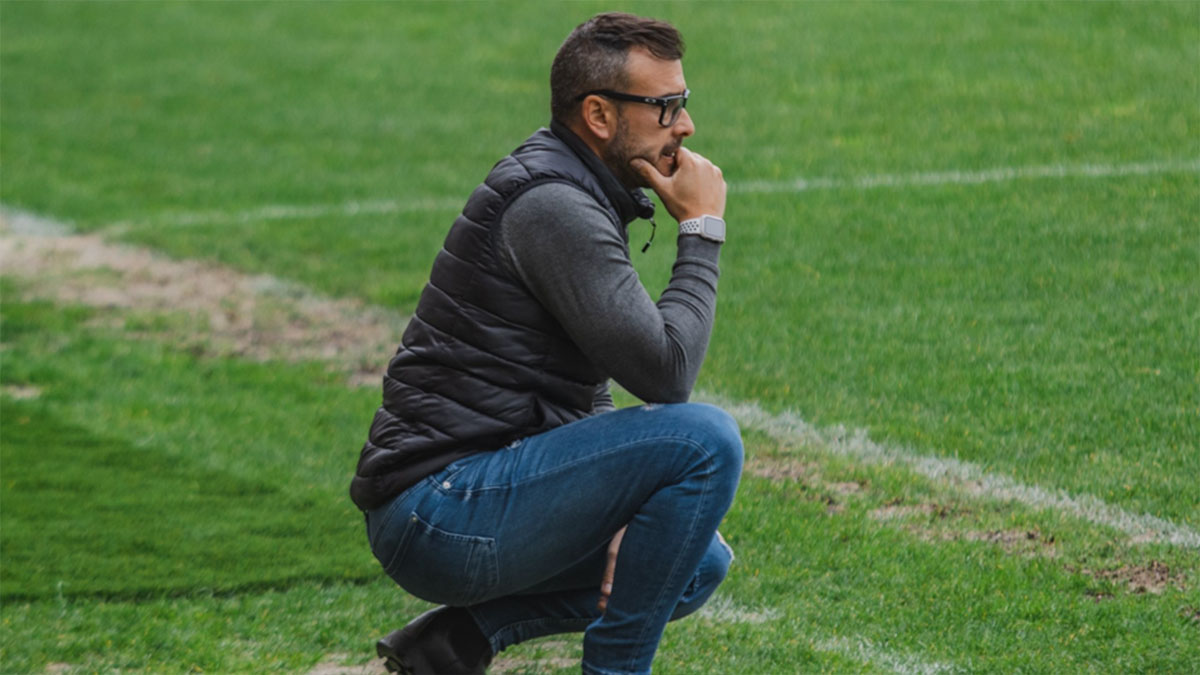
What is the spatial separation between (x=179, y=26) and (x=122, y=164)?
4.71 metres

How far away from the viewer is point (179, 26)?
54.6 ft

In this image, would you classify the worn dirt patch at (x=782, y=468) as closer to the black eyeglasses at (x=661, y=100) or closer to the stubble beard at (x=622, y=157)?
the stubble beard at (x=622, y=157)

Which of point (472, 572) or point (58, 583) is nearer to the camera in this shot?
point (472, 572)

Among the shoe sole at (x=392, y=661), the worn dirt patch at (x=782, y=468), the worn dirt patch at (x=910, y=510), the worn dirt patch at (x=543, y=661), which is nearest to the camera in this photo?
the shoe sole at (x=392, y=661)

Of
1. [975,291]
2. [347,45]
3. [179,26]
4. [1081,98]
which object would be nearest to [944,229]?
[975,291]

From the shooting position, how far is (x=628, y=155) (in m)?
4.04

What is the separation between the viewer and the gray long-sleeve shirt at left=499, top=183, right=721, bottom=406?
379 cm

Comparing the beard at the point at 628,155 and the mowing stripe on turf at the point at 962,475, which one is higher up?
the beard at the point at 628,155

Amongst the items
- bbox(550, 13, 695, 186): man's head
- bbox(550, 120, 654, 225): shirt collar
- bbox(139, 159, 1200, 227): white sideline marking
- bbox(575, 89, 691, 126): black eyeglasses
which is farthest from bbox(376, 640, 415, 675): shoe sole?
bbox(139, 159, 1200, 227): white sideline marking

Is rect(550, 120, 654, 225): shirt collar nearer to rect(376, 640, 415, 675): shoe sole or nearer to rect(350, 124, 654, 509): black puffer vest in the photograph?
rect(350, 124, 654, 509): black puffer vest

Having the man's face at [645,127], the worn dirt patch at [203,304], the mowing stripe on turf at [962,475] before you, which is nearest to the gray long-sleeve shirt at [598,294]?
the man's face at [645,127]

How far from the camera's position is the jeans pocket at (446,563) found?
3.92m

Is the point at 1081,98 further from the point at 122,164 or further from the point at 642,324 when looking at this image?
the point at 642,324

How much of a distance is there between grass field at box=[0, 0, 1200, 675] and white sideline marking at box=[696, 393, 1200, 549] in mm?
18
